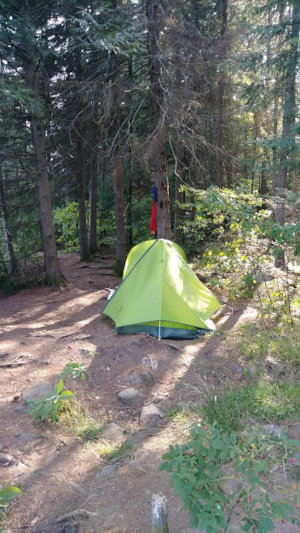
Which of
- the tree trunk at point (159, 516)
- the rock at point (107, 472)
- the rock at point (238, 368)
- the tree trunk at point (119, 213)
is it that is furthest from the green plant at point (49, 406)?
the tree trunk at point (119, 213)

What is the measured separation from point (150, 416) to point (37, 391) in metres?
1.40

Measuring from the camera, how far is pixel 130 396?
459cm

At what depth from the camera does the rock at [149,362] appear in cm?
Answer: 528

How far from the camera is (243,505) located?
8.41ft

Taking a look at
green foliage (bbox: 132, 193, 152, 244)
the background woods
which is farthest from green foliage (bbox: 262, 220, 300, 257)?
green foliage (bbox: 132, 193, 152, 244)

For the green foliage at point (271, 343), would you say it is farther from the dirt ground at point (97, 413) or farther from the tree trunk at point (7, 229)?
the tree trunk at point (7, 229)

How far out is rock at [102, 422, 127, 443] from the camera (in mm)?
3781

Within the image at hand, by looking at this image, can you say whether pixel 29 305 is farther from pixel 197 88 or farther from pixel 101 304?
pixel 197 88

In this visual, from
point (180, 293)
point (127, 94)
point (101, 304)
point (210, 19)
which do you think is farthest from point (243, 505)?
point (210, 19)

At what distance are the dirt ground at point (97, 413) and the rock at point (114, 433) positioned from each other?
68 mm

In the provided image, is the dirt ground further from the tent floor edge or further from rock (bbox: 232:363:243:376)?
the tent floor edge

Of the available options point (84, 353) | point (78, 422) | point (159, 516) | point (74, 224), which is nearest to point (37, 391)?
Answer: point (78, 422)

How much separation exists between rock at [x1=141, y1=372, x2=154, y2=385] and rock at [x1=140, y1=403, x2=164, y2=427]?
2.18ft

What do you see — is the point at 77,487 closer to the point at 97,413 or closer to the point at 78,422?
the point at 78,422
